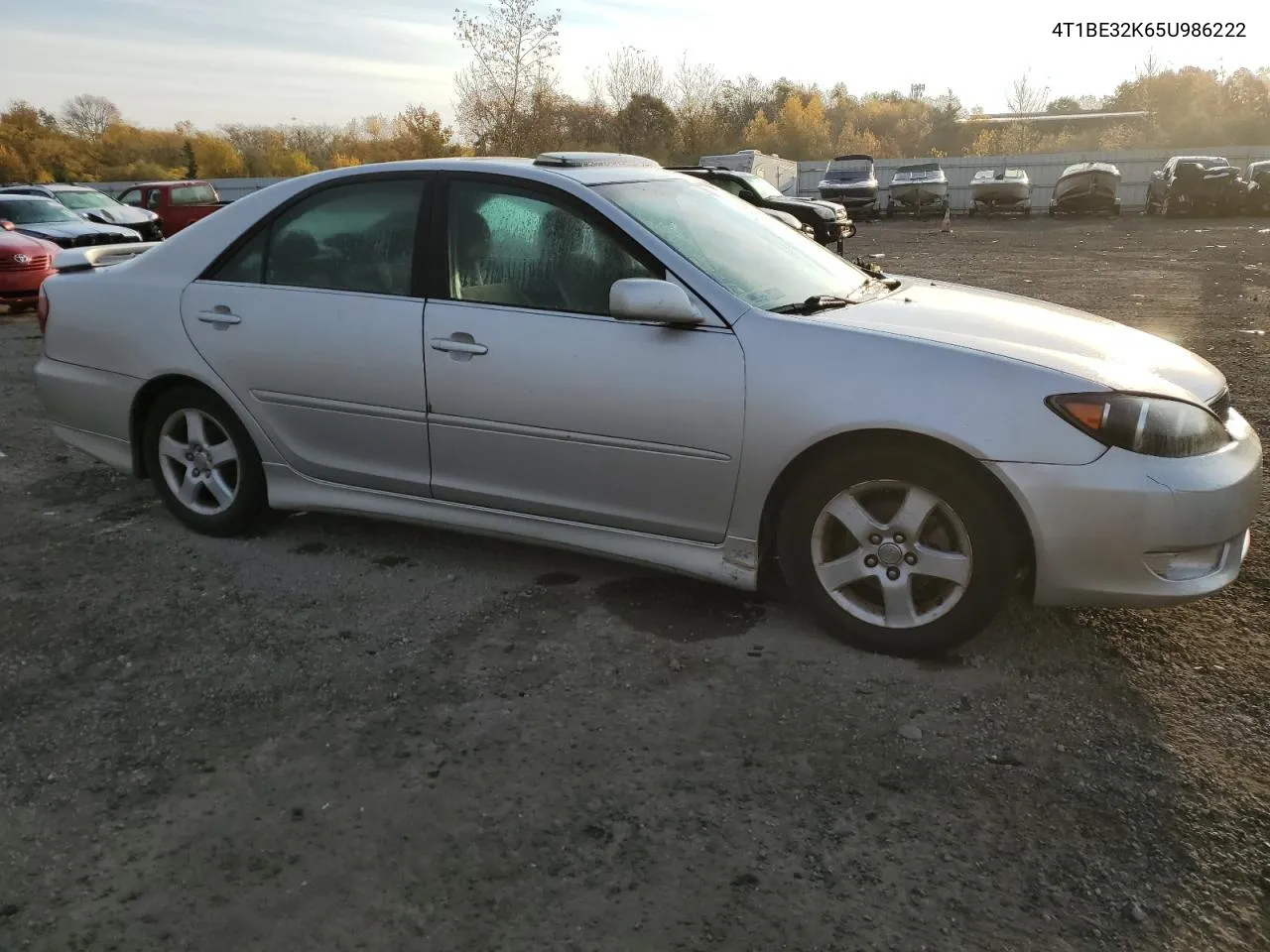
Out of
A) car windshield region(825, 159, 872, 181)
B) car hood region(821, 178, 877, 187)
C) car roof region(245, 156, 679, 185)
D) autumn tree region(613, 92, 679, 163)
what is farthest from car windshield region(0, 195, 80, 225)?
autumn tree region(613, 92, 679, 163)

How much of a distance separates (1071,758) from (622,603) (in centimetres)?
159

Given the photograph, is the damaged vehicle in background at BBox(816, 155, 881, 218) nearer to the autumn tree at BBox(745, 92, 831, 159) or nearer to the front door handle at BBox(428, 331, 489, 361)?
the autumn tree at BBox(745, 92, 831, 159)

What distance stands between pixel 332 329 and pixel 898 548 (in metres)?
2.25

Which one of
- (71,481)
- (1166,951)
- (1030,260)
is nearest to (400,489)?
(71,481)

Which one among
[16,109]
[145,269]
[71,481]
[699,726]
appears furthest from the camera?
[16,109]

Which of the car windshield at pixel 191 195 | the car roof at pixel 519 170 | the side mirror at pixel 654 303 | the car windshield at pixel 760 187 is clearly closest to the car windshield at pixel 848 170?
the car windshield at pixel 760 187

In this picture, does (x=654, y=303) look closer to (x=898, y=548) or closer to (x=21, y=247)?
(x=898, y=548)

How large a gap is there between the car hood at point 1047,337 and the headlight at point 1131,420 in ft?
0.18

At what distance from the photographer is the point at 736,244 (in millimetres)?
3789

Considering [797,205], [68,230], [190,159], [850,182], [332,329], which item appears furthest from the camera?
[190,159]

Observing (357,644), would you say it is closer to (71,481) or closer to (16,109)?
(71,481)

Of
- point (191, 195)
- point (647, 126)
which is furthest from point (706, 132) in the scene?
point (191, 195)

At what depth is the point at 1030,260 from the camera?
17.1 metres

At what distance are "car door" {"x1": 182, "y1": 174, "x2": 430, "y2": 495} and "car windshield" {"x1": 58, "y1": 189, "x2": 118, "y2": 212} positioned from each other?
1589 cm
